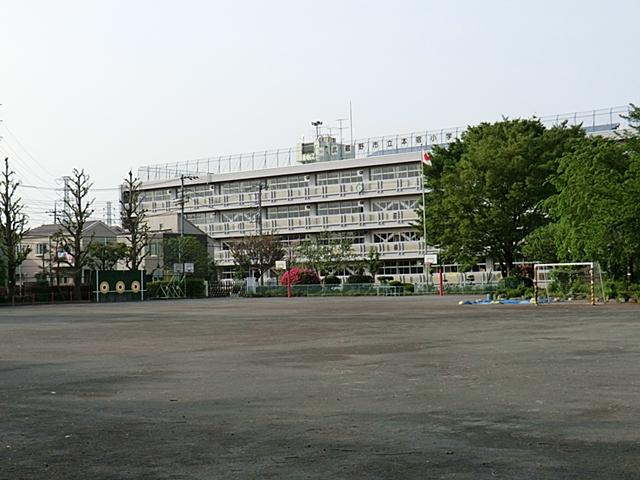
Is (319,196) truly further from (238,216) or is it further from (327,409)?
(327,409)

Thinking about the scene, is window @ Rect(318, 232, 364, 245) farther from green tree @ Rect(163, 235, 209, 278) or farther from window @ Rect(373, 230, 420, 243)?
green tree @ Rect(163, 235, 209, 278)

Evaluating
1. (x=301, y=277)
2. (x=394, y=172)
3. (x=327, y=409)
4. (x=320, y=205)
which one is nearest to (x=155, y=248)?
(x=320, y=205)

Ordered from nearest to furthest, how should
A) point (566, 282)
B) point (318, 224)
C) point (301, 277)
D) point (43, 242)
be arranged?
1. point (566, 282)
2. point (301, 277)
3. point (318, 224)
4. point (43, 242)

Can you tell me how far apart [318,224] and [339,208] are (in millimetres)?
2544

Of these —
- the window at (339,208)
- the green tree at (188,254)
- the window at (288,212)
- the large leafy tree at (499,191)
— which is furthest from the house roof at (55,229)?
the large leafy tree at (499,191)

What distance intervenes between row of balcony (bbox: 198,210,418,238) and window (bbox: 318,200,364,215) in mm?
934

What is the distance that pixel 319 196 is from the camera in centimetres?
8712

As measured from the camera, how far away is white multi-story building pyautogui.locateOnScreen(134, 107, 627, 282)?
8181cm

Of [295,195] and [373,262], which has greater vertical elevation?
[295,195]

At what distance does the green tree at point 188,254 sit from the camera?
80.4 metres

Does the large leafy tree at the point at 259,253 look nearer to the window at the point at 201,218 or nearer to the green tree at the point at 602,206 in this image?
the window at the point at 201,218

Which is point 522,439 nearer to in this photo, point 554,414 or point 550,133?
point 554,414

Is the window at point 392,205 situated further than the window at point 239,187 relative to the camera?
No

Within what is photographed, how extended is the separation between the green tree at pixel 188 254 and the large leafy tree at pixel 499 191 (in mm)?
30204
